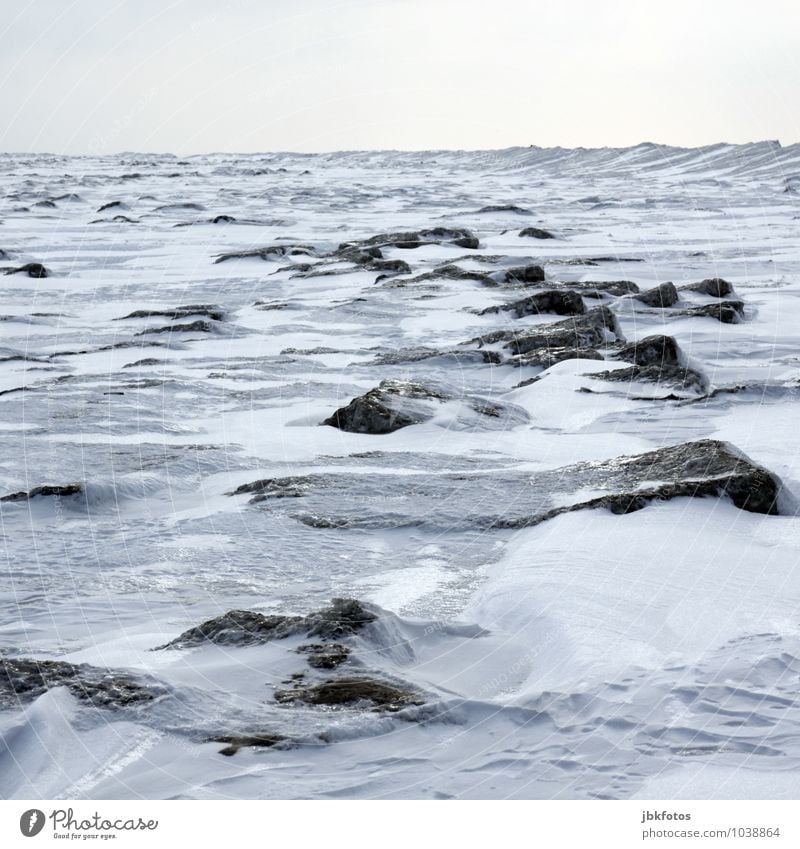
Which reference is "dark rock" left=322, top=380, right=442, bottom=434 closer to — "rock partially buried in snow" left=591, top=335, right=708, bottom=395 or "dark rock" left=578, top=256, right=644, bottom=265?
A: "rock partially buried in snow" left=591, top=335, right=708, bottom=395

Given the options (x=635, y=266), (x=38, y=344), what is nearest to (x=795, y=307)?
(x=635, y=266)

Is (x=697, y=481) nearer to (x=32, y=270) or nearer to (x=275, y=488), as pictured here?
(x=275, y=488)

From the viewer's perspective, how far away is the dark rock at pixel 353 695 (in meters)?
2.57

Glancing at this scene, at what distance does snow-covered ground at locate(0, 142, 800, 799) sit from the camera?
236 centimetres

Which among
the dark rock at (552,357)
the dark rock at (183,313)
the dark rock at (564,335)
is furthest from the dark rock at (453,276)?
the dark rock at (552,357)

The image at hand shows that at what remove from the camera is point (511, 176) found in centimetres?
4106

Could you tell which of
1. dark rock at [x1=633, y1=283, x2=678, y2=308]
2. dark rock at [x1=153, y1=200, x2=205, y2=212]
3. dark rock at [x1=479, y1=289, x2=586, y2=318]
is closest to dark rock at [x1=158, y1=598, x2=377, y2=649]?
dark rock at [x1=479, y1=289, x2=586, y2=318]

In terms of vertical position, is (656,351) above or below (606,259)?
below

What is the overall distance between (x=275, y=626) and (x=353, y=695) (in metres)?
0.45

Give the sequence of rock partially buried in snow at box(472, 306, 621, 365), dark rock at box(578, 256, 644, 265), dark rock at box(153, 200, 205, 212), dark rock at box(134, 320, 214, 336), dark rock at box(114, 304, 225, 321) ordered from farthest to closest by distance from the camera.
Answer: dark rock at box(153, 200, 205, 212) → dark rock at box(578, 256, 644, 265) → dark rock at box(114, 304, 225, 321) → dark rock at box(134, 320, 214, 336) → rock partially buried in snow at box(472, 306, 621, 365)

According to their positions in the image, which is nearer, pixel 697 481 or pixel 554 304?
pixel 697 481

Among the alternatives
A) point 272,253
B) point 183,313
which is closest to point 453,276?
point 183,313
